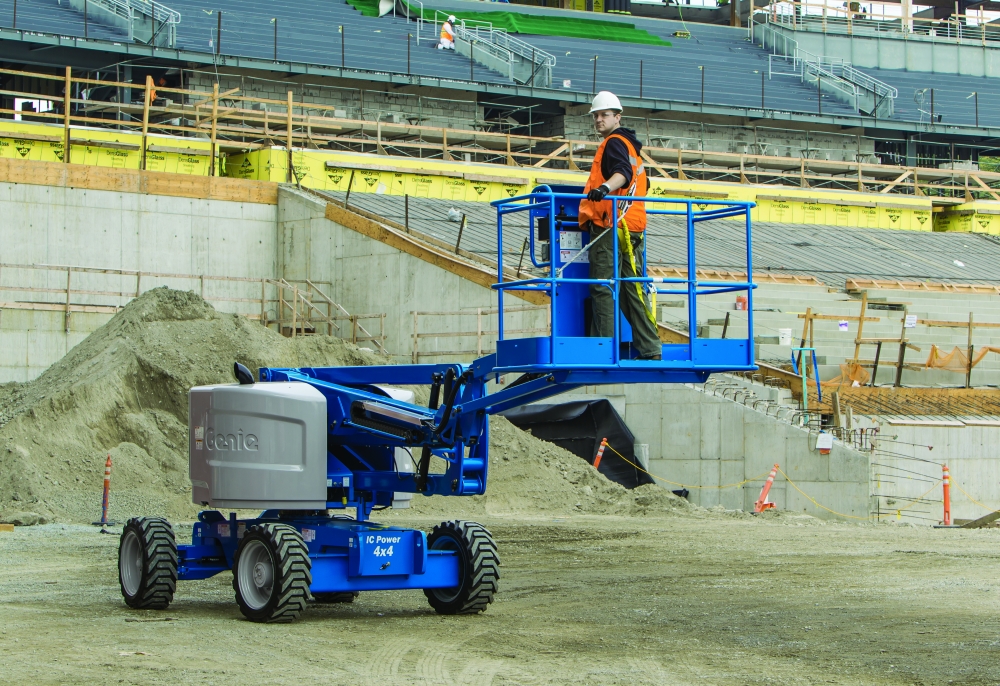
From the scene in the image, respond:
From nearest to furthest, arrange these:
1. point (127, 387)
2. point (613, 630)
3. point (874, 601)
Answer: point (613, 630) < point (874, 601) < point (127, 387)

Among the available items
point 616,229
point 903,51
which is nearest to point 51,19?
point 616,229

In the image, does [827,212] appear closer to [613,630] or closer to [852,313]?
[852,313]

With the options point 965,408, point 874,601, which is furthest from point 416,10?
point 874,601

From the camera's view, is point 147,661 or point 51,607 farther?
point 51,607

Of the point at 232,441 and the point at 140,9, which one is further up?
the point at 140,9

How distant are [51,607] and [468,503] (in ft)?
30.6

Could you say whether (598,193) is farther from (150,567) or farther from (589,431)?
(589,431)

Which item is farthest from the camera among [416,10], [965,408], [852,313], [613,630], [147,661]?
[416,10]

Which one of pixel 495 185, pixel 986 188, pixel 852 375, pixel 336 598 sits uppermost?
pixel 986 188

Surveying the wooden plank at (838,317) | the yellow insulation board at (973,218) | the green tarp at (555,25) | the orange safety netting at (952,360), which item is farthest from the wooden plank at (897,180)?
the orange safety netting at (952,360)

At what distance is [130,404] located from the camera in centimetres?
1850

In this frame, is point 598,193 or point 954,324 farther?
point 954,324

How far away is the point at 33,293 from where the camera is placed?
→ 2572 centimetres

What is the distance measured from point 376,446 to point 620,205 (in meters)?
2.61
